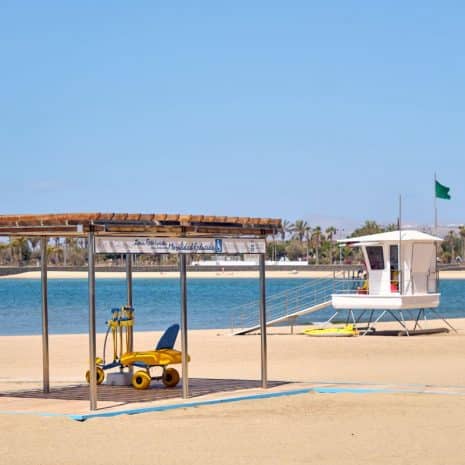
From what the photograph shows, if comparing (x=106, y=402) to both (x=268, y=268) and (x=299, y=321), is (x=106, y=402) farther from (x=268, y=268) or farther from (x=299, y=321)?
(x=268, y=268)

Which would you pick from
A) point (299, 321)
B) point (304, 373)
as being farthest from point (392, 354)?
point (299, 321)

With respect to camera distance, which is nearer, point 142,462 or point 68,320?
point 142,462

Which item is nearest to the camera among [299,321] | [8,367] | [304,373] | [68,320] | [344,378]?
[344,378]

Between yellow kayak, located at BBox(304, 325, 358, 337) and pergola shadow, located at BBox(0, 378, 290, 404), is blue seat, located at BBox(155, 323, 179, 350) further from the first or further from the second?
yellow kayak, located at BBox(304, 325, 358, 337)

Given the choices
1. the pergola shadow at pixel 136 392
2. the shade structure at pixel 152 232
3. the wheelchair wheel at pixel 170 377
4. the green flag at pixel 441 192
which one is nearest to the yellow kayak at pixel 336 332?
the green flag at pixel 441 192

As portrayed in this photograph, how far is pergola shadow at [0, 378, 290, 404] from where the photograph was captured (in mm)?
13750

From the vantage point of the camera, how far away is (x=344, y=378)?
1709 cm

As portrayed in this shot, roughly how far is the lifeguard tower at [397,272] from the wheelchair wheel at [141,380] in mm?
14646

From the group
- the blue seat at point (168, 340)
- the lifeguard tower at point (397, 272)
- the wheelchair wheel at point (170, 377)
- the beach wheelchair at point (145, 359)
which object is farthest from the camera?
the lifeguard tower at point (397, 272)

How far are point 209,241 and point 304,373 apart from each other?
535cm

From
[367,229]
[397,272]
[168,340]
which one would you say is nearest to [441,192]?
[397,272]

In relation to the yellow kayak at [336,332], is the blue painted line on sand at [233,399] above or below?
above

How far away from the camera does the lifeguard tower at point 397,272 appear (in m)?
28.4

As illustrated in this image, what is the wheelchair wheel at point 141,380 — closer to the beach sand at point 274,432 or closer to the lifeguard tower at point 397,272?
the beach sand at point 274,432
